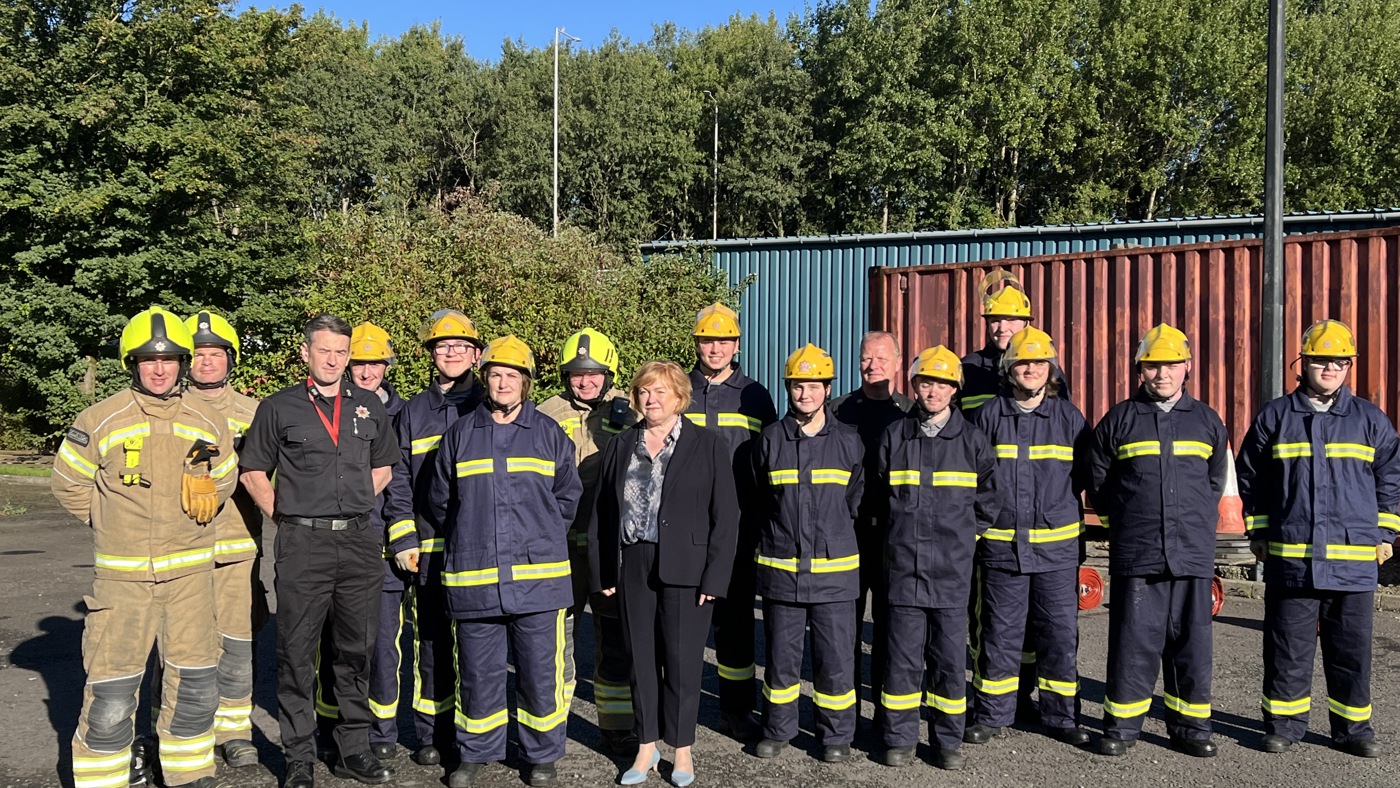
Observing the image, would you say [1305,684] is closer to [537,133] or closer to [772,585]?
[772,585]

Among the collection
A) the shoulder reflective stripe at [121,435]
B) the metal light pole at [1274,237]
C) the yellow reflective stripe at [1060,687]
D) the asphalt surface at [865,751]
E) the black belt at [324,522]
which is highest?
the metal light pole at [1274,237]

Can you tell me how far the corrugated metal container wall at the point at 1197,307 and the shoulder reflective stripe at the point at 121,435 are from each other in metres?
8.17

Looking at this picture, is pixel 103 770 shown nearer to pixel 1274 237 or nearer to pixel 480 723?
pixel 480 723

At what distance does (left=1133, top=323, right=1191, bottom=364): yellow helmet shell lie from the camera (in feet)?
Result: 17.6

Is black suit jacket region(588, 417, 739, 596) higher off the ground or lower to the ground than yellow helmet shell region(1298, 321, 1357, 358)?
lower

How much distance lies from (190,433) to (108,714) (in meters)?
1.17

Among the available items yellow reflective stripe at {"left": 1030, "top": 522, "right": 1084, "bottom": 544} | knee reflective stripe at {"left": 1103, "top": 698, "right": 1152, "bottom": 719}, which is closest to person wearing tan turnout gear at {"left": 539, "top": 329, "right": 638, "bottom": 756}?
yellow reflective stripe at {"left": 1030, "top": 522, "right": 1084, "bottom": 544}

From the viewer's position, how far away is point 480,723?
4973 mm

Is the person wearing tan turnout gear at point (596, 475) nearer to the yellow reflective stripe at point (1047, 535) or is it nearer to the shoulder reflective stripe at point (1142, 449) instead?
the yellow reflective stripe at point (1047, 535)

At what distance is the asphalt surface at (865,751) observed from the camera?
197 inches

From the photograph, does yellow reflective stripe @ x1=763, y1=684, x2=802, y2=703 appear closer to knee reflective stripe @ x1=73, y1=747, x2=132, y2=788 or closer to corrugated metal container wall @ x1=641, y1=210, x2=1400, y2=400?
knee reflective stripe @ x1=73, y1=747, x2=132, y2=788

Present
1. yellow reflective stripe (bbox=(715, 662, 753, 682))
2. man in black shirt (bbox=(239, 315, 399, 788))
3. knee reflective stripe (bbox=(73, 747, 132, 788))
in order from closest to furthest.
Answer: knee reflective stripe (bbox=(73, 747, 132, 788)) < man in black shirt (bbox=(239, 315, 399, 788)) < yellow reflective stripe (bbox=(715, 662, 753, 682))

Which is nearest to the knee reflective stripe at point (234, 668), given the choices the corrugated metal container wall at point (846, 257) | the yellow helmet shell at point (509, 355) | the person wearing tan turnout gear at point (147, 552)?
the person wearing tan turnout gear at point (147, 552)

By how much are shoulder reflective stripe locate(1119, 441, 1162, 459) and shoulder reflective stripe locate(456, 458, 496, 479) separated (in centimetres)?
299
